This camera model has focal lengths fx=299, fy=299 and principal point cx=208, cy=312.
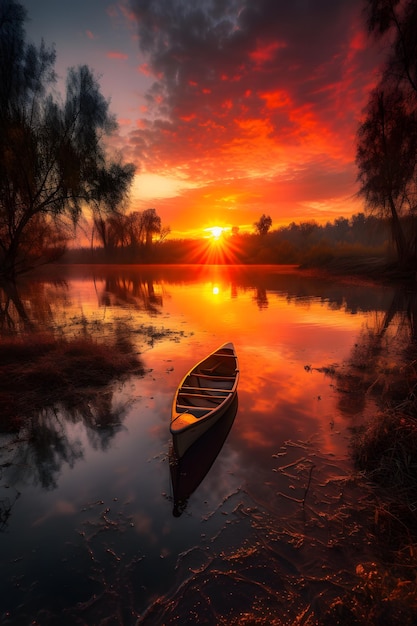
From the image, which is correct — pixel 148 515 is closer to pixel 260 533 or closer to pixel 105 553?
pixel 105 553

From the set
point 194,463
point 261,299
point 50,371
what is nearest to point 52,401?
point 50,371

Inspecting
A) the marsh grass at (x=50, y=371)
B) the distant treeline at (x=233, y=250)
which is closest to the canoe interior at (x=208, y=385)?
the marsh grass at (x=50, y=371)

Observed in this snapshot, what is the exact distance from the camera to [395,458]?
5.14 meters

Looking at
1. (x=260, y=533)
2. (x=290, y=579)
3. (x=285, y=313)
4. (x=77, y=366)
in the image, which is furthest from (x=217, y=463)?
(x=285, y=313)

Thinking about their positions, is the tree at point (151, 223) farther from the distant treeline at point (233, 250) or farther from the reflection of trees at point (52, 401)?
the reflection of trees at point (52, 401)

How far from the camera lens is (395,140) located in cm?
2578

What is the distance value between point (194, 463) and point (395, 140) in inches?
1237

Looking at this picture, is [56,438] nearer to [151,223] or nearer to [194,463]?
[194,463]

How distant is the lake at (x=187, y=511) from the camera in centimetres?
345

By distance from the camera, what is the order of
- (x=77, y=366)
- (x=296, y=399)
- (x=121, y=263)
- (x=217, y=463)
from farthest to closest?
1. (x=121, y=263)
2. (x=77, y=366)
3. (x=296, y=399)
4. (x=217, y=463)

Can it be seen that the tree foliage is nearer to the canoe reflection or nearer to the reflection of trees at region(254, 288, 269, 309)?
the reflection of trees at region(254, 288, 269, 309)

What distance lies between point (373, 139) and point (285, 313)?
20673mm

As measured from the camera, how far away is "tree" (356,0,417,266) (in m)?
20.1

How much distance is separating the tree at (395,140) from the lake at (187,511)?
79.2 ft
